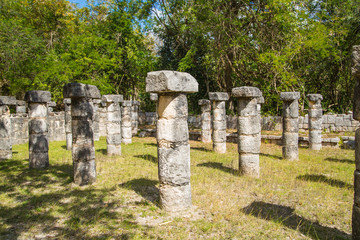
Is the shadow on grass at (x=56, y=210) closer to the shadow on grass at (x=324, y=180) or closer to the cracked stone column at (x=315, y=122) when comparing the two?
the shadow on grass at (x=324, y=180)

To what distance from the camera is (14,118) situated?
16266mm

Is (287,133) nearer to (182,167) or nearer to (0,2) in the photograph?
(182,167)

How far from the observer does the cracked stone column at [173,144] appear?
18.4ft

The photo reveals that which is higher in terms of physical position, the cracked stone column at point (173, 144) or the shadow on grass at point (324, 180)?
the cracked stone column at point (173, 144)

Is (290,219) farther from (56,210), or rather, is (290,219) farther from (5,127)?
(5,127)

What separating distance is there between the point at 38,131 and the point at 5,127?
91.0 inches

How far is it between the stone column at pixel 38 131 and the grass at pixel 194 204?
517mm

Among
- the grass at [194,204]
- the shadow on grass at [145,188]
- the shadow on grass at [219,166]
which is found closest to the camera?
the grass at [194,204]

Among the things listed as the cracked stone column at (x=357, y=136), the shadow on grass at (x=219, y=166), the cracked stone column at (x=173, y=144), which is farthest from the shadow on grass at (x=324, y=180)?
the cracked stone column at (x=173, y=144)

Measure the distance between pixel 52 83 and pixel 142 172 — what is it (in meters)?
15.9

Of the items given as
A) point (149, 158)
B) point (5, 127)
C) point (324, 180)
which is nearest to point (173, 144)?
point (324, 180)

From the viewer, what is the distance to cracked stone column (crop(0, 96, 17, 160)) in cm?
1091

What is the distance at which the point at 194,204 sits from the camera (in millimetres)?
6023

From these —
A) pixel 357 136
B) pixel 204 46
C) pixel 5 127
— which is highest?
pixel 204 46
